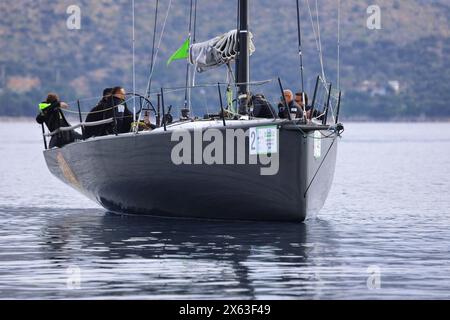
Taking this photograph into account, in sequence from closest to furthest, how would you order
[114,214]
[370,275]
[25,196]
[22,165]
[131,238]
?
[370,275] < [131,238] < [114,214] < [25,196] < [22,165]

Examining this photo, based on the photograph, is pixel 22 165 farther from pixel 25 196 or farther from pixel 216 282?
pixel 216 282

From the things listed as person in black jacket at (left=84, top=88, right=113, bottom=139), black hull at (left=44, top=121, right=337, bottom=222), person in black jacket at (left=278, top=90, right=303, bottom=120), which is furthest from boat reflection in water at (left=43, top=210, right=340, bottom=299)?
person in black jacket at (left=278, top=90, right=303, bottom=120)

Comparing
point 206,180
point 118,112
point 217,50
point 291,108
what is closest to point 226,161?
point 206,180

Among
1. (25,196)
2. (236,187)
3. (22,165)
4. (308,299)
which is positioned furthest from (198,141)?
(22,165)

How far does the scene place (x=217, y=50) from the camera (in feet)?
77.7

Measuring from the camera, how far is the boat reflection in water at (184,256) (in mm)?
15062

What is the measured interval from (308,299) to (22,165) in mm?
39446

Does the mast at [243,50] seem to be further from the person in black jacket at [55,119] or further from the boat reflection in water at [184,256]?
the person in black jacket at [55,119]

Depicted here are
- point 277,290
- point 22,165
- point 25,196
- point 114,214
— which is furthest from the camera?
point 22,165

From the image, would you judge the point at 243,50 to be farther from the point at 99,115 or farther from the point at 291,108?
the point at 99,115

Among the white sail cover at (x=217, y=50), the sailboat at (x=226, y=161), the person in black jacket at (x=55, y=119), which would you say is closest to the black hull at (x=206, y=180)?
the sailboat at (x=226, y=161)

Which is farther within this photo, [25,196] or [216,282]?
[25,196]

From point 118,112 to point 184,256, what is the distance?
5.97 metres

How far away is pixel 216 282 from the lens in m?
15.5
